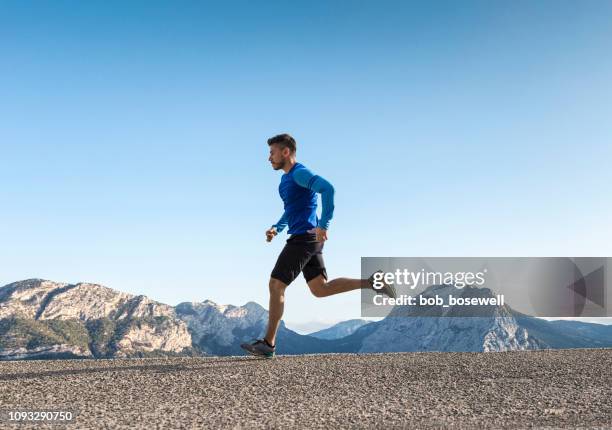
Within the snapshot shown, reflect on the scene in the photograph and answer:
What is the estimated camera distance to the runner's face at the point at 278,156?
7.91 metres

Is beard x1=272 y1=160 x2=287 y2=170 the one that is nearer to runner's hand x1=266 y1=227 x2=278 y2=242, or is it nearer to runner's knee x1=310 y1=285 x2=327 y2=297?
runner's hand x1=266 y1=227 x2=278 y2=242

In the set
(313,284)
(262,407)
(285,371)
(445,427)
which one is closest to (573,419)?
(445,427)

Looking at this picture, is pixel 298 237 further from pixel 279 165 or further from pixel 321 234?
pixel 279 165

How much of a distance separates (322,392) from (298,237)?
273cm

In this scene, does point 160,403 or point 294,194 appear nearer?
point 160,403

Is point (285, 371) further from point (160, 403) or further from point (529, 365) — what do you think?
point (529, 365)

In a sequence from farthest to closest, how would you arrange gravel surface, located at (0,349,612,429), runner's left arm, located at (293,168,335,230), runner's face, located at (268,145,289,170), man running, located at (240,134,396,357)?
runner's face, located at (268,145,289,170) → man running, located at (240,134,396,357) → runner's left arm, located at (293,168,335,230) → gravel surface, located at (0,349,612,429)

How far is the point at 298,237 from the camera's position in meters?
7.69

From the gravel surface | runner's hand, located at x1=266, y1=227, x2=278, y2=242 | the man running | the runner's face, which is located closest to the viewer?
the gravel surface

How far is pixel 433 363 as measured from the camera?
23.7ft

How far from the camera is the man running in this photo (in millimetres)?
7465

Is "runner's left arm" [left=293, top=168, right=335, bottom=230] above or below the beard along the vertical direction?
below

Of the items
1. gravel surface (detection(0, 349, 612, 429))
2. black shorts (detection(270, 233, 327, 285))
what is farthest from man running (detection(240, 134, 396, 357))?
gravel surface (detection(0, 349, 612, 429))

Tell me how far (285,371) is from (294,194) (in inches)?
102
